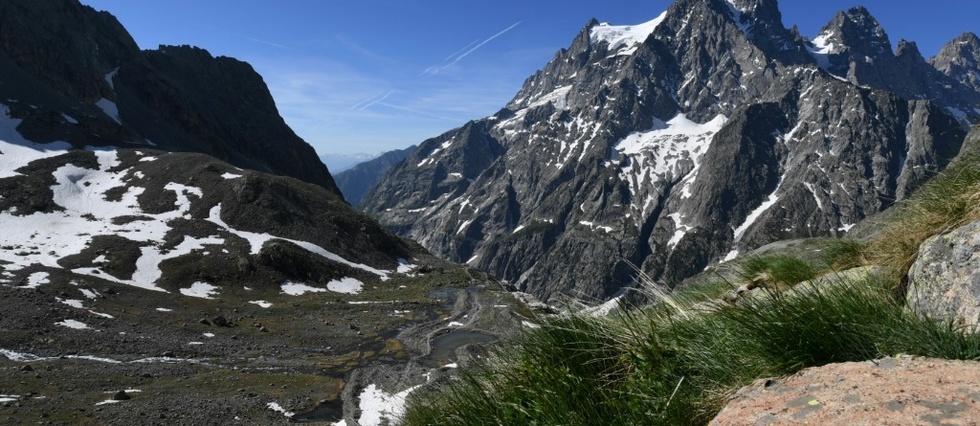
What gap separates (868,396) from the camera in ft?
10.8

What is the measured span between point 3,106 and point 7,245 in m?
59.1

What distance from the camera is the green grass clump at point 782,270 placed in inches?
308

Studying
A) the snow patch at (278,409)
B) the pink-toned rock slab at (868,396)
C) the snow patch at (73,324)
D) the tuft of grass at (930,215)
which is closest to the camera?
the pink-toned rock slab at (868,396)

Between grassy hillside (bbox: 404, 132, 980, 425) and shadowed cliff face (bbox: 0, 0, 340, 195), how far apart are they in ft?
368

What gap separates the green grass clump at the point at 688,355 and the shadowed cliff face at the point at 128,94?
368 feet

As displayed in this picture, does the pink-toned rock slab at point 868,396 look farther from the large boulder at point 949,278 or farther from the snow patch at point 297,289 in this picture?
the snow patch at point 297,289

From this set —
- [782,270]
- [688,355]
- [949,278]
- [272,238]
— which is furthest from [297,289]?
[949,278]

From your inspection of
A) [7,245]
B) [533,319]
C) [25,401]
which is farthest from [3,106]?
[533,319]

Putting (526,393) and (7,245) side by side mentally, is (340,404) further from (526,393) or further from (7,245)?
(7,245)

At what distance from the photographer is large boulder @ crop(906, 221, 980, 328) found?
4.38 meters

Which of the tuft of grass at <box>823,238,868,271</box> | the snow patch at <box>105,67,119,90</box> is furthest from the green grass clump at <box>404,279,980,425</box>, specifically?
the snow patch at <box>105,67,119,90</box>

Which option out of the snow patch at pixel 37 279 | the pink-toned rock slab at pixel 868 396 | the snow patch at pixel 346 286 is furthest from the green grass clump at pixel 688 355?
the snow patch at pixel 346 286

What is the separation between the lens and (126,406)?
2658cm

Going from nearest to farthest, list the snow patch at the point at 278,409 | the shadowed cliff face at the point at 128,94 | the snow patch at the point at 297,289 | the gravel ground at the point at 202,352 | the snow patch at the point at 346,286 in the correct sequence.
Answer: the gravel ground at the point at 202,352, the snow patch at the point at 278,409, the snow patch at the point at 297,289, the snow patch at the point at 346,286, the shadowed cliff face at the point at 128,94
